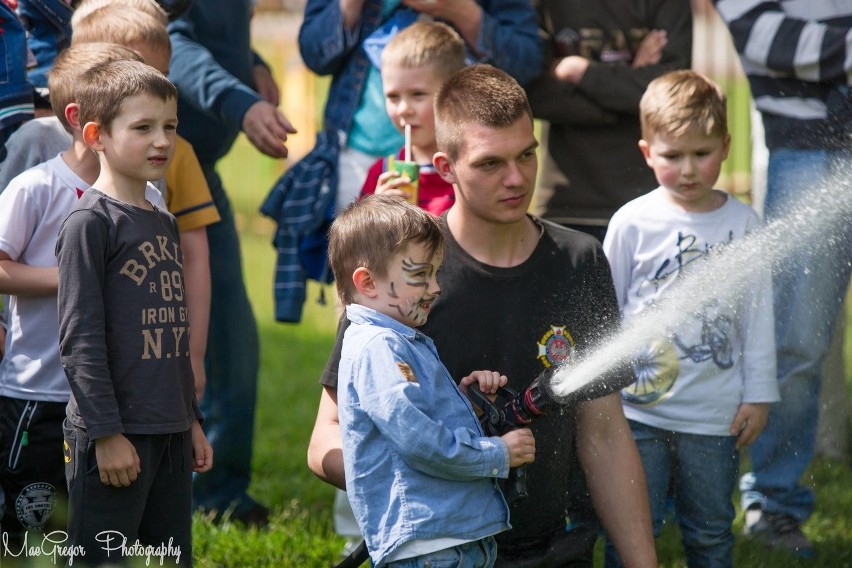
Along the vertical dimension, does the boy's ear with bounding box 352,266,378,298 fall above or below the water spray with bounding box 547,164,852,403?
above

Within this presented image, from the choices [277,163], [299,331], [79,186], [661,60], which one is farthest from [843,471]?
[277,163]

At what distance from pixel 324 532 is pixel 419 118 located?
181 centimetres

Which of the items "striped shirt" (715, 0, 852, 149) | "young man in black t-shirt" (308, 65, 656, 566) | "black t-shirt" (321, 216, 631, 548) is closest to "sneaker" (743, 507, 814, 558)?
"young man in black t-shirt" (308, 65, 656, 566)

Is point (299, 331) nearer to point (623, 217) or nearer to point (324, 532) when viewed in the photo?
point (324, 532)

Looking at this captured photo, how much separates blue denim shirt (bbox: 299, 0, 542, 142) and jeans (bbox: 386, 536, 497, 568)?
219 centimetres

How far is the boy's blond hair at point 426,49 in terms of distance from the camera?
453 cm

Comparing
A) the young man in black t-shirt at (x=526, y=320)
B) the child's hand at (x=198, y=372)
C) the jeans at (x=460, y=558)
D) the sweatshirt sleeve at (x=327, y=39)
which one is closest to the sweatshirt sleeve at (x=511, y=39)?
the sweatshirt sleeve at (x=327, y=39)

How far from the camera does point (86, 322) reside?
335cm

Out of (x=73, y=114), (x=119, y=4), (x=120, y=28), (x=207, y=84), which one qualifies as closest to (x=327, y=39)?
(x=207, y=84)

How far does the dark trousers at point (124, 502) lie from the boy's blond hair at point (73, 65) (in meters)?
1.00

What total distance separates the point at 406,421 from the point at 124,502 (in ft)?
2.96

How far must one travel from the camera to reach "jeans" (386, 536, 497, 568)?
3.24 meters

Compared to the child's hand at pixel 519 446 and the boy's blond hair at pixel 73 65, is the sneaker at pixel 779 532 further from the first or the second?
the boy's blond hair at pixel 73 65

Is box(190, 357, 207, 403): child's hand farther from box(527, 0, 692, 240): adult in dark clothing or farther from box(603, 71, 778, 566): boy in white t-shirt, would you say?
box(527, 0, 692, 240): adult in dark clothing
